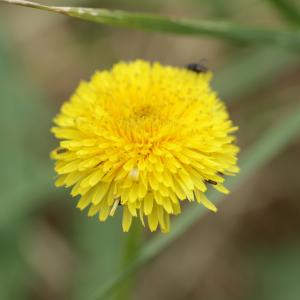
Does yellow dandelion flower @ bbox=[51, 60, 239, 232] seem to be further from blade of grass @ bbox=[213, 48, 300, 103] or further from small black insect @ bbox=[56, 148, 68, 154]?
blade of grass @ bbox=[213, 48, 300, 103]

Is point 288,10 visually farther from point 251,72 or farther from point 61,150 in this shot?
point 61,150

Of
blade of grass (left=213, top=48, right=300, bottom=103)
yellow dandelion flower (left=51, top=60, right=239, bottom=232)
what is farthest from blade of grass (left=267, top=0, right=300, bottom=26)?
yellow dandelion flower (left=51, top=60, right=239, bottom=232)

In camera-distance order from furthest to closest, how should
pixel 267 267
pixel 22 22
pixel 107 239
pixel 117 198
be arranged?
1. pixel 22 22
2. pixel 267 267
3. pixel 107 239
4. pixel 117 198

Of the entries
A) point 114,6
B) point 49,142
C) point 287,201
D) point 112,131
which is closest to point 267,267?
point 287,201

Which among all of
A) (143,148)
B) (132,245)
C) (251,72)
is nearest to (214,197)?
(132,245)

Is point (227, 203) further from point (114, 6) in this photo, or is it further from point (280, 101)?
point (114, 6)

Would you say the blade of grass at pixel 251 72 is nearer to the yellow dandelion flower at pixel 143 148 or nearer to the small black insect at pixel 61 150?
the yellow dandelion flower at pixel 143 148
